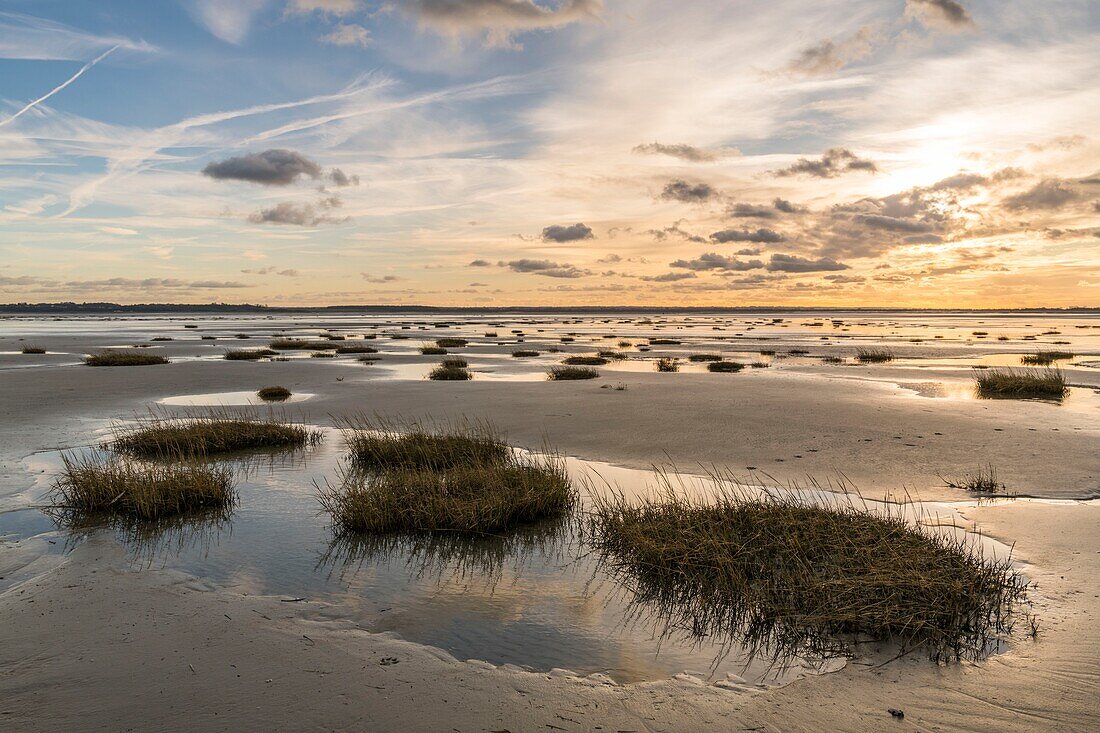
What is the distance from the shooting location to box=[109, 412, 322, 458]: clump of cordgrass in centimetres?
1526

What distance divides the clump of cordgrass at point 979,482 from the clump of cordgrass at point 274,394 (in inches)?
826

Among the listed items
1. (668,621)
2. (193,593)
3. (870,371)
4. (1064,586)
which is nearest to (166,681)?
(193,593)

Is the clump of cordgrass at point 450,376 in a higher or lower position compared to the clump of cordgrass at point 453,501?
higher

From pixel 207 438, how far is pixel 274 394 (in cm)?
932

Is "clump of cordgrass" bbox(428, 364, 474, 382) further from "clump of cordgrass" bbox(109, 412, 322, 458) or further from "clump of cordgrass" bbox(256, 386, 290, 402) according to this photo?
"clump of cordgrass" bbox(109, 412, 322, 458)

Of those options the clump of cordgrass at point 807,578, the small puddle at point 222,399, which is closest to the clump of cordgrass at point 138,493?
the clump of cordgrass at point 807,578

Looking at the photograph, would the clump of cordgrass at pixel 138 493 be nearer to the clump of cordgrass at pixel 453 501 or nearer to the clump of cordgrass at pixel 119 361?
the clump of cordgrass at pixel 453 501

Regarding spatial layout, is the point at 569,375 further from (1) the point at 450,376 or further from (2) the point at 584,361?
(2) the point at 584,361

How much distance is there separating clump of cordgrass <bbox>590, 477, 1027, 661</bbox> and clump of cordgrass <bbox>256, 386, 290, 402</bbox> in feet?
59.9

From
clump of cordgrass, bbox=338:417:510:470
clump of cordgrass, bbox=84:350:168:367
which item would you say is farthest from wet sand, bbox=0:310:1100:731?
clump of cordgrass, bbox=84:350:168:367

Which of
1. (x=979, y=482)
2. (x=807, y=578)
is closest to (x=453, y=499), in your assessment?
(x=807, y=578)

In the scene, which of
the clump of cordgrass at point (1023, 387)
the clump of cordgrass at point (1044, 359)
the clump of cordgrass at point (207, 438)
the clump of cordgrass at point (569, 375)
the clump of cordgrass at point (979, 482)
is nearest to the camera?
the clump of cordgrass at point (979, 482)

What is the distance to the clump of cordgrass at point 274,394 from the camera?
24.5 m

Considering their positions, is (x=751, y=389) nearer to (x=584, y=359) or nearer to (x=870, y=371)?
(x=870, y=371)
